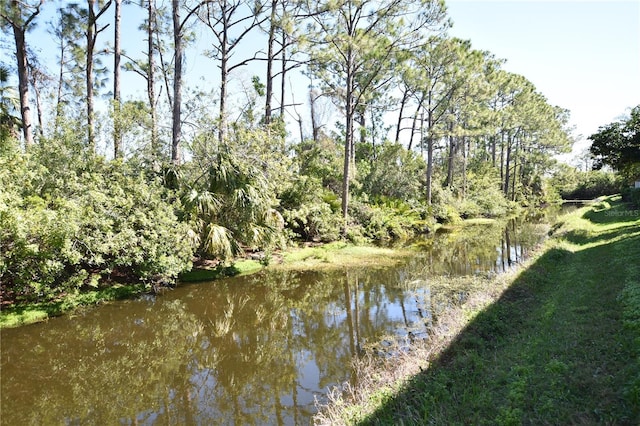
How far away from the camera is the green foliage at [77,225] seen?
7105 millimetres

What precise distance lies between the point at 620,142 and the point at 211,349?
54.1 feet

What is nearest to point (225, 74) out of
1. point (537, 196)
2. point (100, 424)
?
point (100, 424)

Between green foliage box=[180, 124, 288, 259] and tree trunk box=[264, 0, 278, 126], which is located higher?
tree trunk box=[264, 0, 278, 126]

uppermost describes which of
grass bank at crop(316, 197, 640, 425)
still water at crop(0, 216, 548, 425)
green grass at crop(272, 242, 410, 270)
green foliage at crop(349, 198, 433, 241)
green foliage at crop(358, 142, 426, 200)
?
green foliage at crop(358, 142, 426, 200)

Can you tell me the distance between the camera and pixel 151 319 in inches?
308

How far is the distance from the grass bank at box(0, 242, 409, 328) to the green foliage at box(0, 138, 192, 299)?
1.07 feet

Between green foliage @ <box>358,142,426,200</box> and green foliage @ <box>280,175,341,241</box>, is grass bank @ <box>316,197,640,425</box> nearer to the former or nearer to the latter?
green foliage @ <box>280,175,341,241</box>

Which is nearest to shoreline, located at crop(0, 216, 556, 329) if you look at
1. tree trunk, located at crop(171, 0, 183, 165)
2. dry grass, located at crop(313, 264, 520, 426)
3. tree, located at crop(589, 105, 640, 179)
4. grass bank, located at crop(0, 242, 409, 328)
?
grass bank, located at crop(0, 242, 409, 328)

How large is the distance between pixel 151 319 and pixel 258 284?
3.24m

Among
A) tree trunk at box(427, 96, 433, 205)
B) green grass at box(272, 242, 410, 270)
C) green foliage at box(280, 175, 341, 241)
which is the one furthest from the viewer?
tree trunk at box(427, 96, 433, 205)

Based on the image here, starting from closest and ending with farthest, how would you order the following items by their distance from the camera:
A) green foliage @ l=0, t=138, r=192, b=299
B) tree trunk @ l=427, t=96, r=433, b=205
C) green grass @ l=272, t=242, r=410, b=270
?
1. green foliage @ l=0, t=138, r=192, b=299
2. green grass @ l=272, t=242, r=410, b=270
3. tree trunk @ l=427, t=96, r=433, b=205

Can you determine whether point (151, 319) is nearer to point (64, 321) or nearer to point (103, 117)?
point (64, 321)

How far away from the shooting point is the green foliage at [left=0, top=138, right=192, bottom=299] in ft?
23.3

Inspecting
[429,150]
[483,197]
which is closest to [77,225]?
[429,150]
